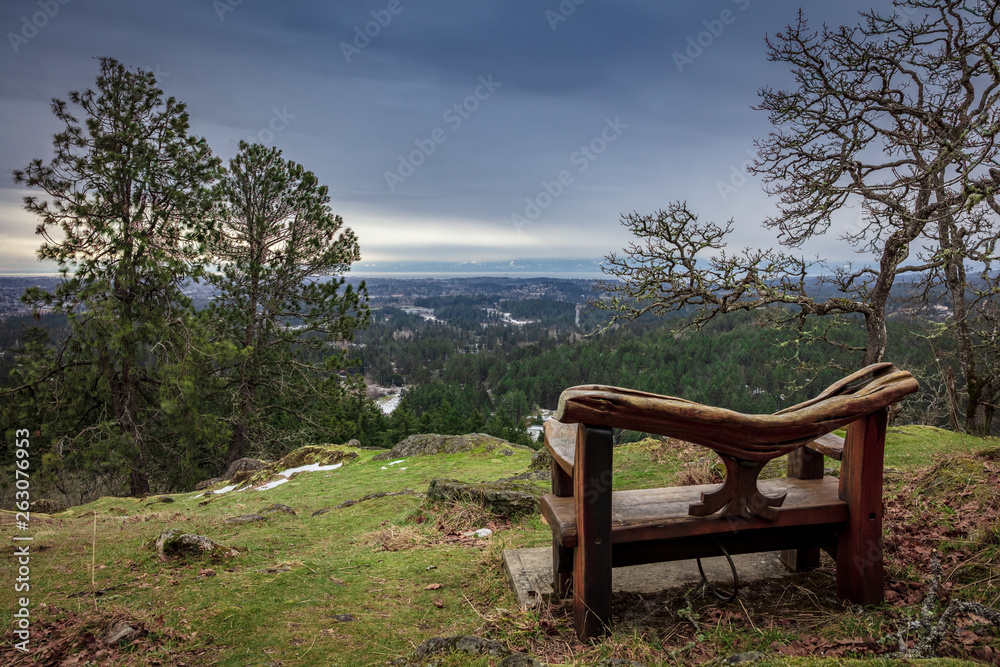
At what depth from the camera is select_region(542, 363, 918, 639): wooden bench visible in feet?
9.26

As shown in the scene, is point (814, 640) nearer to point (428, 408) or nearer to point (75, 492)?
point (75, 492)

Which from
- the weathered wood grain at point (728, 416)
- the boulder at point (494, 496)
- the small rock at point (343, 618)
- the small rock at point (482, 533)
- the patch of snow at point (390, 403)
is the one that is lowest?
the patch of snow at point (390, 403)

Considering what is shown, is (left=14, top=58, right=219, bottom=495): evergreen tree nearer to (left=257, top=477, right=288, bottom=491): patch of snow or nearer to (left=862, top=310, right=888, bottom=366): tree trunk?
(left=257, top=477, right=288, bottom=491): patch of snow

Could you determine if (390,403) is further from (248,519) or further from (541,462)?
(248,519)

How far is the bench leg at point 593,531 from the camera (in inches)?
111

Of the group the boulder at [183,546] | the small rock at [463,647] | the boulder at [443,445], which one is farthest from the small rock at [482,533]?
the boulder at [443,445]

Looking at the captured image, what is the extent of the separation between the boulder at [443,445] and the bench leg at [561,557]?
9.95 m

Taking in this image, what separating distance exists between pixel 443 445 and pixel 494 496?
864 cm

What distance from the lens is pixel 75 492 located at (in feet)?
77.5

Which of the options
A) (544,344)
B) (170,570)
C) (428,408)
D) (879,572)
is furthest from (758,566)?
(544,344)

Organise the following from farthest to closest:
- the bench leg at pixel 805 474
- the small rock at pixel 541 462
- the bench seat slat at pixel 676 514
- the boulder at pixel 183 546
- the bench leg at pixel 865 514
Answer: the small rock at pixel 541 462, the boulder at pixel 183 546, the bench leg at pixel 805 474, the bench leg at pixel 865 514, the bench seat slat at pixel 676 514

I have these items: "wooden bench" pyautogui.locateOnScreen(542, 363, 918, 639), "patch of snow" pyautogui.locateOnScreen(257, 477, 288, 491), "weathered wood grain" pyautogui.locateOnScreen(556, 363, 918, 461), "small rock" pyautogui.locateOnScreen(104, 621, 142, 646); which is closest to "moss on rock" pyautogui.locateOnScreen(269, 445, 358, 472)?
"patch of snow" pyautogui.locateOnScreen(257, 477, 288, 491)

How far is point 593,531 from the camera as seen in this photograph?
2.89 m

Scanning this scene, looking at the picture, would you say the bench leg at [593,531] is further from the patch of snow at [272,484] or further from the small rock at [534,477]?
the patch of snow at [272,484]
